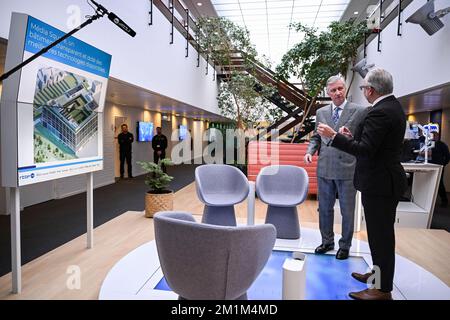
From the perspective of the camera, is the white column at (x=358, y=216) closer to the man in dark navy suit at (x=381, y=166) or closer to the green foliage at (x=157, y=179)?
the man in dark navy suit at (x=381, y=166)

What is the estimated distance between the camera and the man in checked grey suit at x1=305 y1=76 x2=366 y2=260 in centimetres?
317

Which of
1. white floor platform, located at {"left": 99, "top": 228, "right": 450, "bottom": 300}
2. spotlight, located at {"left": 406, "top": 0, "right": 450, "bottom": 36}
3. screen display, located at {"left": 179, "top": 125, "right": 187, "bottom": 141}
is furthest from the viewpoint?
screen display, located at {"left": 179, "top": 125, "right": 187, "bottom": 141}

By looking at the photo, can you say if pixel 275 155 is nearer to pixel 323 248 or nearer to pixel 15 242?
pixel 323 248

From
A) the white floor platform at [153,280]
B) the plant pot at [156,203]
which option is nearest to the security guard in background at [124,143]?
the plant pot at [156,203]

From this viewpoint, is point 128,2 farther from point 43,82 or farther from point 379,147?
point 379,147

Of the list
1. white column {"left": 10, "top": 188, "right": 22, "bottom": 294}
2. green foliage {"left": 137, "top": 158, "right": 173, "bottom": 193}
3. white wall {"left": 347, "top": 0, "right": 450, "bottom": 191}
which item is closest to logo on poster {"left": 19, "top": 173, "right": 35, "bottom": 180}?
white column {"left": 10, "top": 188, "right": 22, "bottom": 294}

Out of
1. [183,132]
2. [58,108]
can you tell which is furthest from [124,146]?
[58,108]

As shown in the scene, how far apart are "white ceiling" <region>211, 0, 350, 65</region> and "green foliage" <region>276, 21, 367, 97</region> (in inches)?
30.4

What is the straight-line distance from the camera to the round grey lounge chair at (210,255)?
1.68 metres

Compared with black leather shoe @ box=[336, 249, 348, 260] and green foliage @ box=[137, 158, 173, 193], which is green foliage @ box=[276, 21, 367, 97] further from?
black leather shoe @ box=[336, 249, 348, 260]

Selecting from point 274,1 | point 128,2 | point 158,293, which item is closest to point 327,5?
point 274,1

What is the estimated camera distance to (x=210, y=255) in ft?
5.55

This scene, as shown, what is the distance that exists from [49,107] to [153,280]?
6.15ft

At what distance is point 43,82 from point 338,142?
8.35 feet
